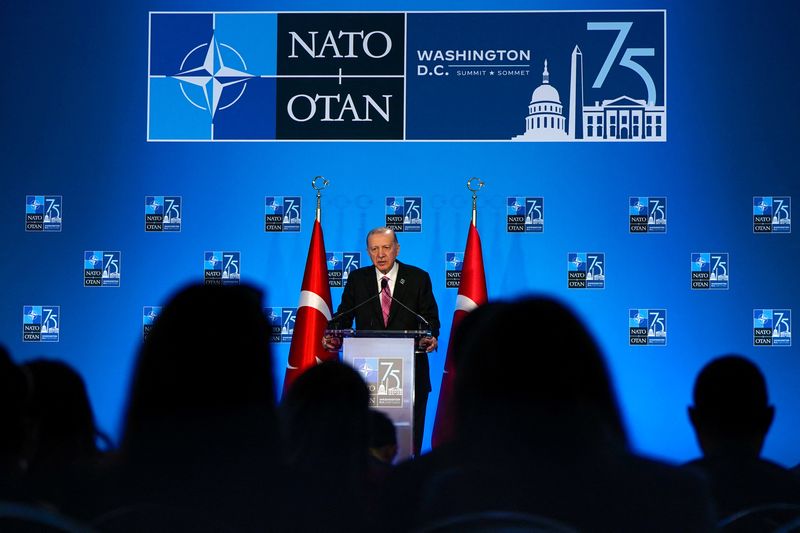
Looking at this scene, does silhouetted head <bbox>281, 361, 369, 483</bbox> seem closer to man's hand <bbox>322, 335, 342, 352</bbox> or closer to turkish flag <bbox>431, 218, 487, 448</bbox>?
man's hand <bbox>322, 335, 342, 352</bbox>

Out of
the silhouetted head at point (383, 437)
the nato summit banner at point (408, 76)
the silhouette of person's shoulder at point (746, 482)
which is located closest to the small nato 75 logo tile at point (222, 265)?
the nato summit banner at point (408, 76)

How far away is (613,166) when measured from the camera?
7.32 m

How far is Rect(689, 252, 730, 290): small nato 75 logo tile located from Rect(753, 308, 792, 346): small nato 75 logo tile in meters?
0.35

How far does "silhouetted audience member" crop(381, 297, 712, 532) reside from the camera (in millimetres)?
1306

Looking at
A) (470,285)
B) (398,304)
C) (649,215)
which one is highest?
(649,215)

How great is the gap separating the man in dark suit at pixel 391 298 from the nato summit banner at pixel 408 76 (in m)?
1.49

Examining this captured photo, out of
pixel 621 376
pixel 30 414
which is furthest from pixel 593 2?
pixel 30 414

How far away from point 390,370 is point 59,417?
3446 millimetres

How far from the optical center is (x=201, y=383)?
1362 mm

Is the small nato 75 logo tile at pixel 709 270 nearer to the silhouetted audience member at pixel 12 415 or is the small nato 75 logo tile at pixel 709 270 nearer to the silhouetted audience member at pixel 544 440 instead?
the silhouetted audience member at pixel 544 440

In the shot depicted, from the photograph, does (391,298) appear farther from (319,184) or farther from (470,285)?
(319,184)

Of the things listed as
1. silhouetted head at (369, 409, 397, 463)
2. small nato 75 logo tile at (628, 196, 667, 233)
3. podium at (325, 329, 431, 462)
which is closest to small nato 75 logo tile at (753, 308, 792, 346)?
small nato 75 logo tile at (628, 196, 667, 233)

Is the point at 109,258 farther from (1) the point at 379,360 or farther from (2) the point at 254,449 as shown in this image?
(2) the point at 254,449

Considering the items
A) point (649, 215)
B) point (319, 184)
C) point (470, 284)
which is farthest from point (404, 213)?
point (649, 215)
